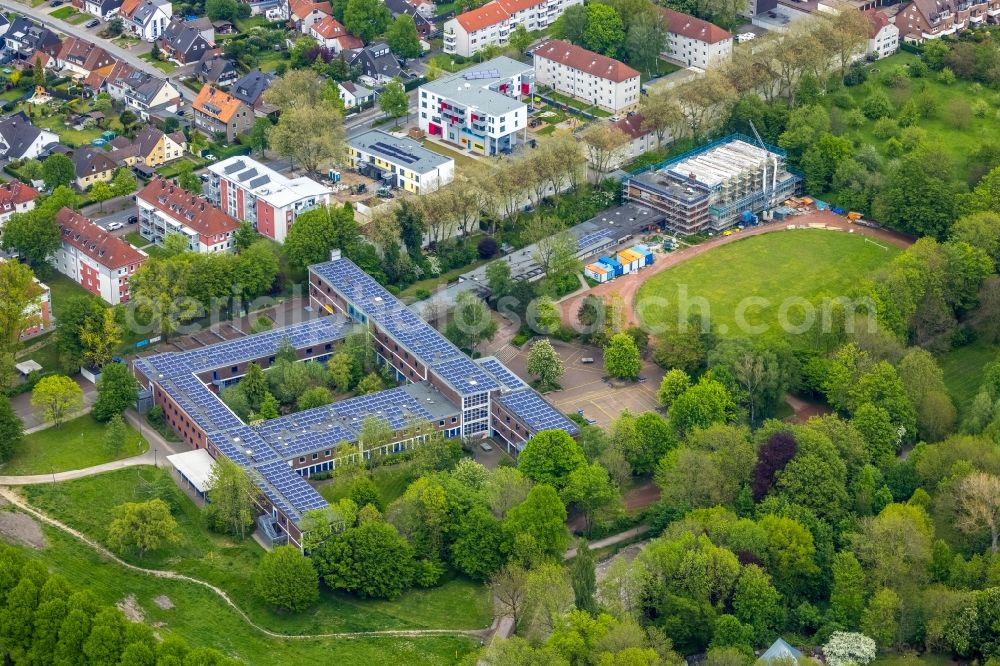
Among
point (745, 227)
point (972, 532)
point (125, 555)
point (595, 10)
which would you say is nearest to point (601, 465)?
point (972, 532)

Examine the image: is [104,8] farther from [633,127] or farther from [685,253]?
[685,253]

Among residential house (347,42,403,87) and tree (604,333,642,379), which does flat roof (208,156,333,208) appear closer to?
residential house (347,42,403,87)

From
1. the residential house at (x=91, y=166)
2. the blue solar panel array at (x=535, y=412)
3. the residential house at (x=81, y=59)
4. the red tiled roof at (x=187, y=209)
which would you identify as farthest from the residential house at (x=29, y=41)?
the blue solar panel array at (x=535, y=412)

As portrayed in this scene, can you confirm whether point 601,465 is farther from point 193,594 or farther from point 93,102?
point 93,102

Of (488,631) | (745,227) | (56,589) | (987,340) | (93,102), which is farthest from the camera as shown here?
(93,102)

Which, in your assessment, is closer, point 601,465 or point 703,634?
point 703,634

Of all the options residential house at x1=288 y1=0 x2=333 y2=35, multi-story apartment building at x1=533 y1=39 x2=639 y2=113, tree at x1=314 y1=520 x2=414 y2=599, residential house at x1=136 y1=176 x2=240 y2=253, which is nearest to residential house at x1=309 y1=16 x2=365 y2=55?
residential house at x1=288 y1=0 x2=333 y2=35
